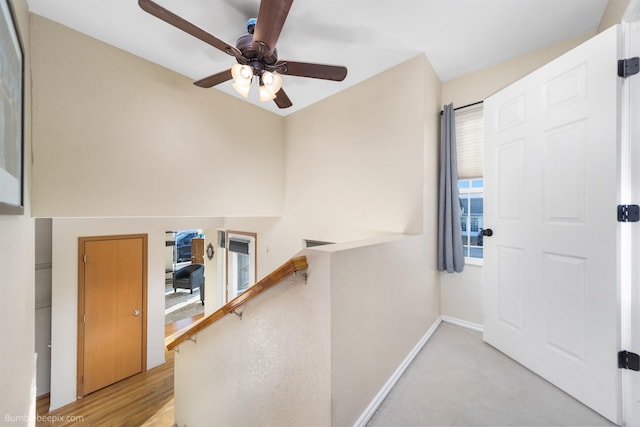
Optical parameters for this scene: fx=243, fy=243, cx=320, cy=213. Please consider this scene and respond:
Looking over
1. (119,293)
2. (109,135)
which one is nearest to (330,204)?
(109,135)

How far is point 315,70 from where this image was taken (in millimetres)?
1869

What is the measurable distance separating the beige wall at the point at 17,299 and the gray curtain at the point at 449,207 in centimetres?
303

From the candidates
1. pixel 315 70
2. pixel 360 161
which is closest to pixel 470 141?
pixel 360 161

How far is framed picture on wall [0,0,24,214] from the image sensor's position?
3.39ft

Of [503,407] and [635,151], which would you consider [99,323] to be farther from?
[635,151]

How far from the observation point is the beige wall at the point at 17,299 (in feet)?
3.87

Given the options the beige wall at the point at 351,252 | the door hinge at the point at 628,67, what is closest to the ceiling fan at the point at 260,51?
the beige wall at the point at 351,252

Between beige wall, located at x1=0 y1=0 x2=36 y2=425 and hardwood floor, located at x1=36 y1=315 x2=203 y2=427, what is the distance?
5.32 ft

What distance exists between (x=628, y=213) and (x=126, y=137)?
369cm

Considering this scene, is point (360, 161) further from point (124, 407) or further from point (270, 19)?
point (124, 407)

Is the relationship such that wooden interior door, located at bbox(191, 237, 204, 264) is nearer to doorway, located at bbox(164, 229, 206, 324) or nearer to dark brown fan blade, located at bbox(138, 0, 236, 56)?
doorway, located at bbox(164, 229, 206, 324)

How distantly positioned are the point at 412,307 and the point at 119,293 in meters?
4.22

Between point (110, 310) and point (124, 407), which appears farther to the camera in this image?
point (110, 310)

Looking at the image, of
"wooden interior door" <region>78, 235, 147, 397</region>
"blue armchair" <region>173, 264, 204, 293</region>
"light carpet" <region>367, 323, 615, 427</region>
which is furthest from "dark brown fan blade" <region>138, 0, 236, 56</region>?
"blue armchair" <region>173, 264, 204, 293</region>
